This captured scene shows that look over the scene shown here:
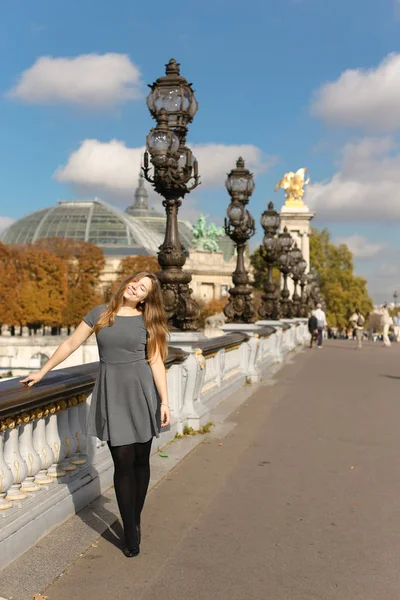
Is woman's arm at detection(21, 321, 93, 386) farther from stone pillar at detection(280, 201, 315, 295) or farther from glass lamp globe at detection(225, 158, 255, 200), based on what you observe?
stone pillar at detection(280, 201, 315, 295)

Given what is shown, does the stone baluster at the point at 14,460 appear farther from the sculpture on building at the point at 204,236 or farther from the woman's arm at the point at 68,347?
the sculpture on building at the point at 204,236

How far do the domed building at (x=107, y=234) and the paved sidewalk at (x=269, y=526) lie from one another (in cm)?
11601

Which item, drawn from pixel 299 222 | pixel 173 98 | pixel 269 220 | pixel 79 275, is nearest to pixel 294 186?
pixel 299 222

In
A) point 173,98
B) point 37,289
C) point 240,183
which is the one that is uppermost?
point 173,98

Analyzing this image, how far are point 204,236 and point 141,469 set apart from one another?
138m

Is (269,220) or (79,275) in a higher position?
(79,275)

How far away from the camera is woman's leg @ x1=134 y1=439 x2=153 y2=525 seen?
4898mm

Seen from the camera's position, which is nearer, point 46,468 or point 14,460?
point 14,460

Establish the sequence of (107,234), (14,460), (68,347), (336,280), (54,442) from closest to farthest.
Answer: (68,347), (14,460), (54,442), (336,280), (107,234)

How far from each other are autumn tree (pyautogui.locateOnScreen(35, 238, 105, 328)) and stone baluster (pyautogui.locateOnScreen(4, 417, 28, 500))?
65.8m

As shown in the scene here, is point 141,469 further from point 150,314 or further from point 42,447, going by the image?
point 150,314

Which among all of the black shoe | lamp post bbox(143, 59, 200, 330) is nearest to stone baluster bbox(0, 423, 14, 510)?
the black shoe

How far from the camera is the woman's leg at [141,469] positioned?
4898 millimetres

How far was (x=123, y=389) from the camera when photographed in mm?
4797
